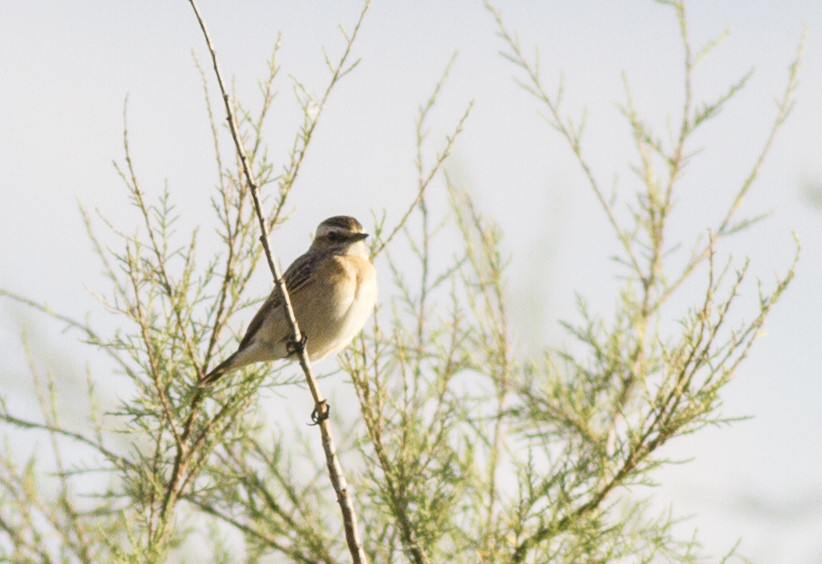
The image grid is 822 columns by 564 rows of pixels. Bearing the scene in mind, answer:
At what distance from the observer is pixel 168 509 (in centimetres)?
442

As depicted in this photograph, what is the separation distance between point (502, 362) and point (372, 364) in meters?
1.01

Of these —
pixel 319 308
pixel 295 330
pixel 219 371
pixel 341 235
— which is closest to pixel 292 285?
pixel 319 308

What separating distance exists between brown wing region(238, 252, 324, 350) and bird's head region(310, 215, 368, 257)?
20 centimetres

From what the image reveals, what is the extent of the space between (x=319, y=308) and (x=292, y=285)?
1.37 feet

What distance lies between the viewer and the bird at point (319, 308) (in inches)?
230

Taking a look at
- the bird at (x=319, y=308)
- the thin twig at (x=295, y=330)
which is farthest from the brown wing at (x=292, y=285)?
the thin twig at (x=295, y=330)

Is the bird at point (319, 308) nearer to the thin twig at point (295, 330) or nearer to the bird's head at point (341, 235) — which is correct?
the bird's head at point (341, 235)

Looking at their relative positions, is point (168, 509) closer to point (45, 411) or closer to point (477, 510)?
point (45, 411)

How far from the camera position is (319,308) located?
19.5 feet

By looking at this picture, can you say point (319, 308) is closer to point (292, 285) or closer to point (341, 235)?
point (292, 285)

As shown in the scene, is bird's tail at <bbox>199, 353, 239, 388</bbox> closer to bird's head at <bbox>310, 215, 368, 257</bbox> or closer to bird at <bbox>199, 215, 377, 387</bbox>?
bird at <bbox>199, 215, 377, 387</bbox>

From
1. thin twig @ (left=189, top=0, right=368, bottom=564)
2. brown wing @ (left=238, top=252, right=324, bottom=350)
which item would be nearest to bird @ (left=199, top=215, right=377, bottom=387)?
brown wing @ (left=238, top=252, right=324, bottom=350)

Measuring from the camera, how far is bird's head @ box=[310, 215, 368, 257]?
6.53 meters

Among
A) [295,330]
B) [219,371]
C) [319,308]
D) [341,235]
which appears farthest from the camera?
[341,235]
